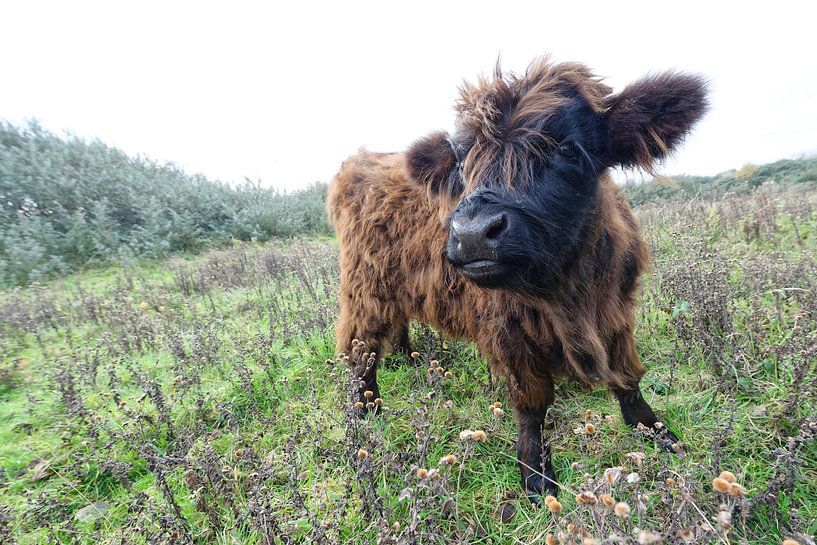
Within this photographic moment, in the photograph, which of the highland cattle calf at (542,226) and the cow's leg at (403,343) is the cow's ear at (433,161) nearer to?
the highland cattle calf at (542,226)

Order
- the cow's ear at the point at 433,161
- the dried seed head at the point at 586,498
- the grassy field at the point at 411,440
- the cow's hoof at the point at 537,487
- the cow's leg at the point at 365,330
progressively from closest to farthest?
the dried seed head at the point at 586,498, the grassy field at the point at 411,440, the cow's hoof at the point at 537,487, the cow's ear at the point at 433,161, the cow's leg at the point at 365,330

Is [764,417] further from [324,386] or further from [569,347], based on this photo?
[324,386]

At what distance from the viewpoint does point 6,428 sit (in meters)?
3.38

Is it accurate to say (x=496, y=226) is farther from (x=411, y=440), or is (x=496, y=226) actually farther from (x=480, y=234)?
(x=411, y=440)

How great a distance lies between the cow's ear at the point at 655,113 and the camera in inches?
82.0

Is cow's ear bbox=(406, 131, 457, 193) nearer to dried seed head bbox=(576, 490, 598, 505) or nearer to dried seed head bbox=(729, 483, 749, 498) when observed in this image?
dried seed head bbox=(576, 490, 598, 505)

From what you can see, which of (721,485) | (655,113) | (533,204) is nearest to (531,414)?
(533,204)

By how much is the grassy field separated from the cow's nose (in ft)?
2.37

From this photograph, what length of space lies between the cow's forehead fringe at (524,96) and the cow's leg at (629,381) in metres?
1.49

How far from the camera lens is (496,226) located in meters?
1.93

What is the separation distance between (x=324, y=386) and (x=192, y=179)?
1559 centimetres

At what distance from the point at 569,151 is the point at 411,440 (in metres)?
2.22

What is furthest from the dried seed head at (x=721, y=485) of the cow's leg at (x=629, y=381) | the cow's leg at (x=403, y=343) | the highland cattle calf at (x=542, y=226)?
the cow's leg at (x=403, y=343)

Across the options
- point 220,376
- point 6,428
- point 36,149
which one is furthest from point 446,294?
point 36,149
